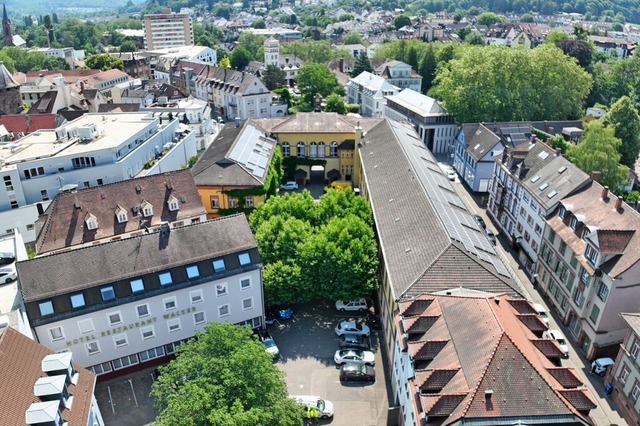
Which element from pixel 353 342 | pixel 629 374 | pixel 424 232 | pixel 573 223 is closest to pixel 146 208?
pixel 353 342

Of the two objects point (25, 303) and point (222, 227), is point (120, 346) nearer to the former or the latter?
point (25, 303)

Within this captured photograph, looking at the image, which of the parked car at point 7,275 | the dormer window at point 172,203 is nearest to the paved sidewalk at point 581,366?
the dormer window at point 172,203

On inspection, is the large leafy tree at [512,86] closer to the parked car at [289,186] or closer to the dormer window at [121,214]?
the parked car at [289,186]

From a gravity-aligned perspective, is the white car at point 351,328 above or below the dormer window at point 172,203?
below

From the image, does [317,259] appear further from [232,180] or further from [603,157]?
[603,157]

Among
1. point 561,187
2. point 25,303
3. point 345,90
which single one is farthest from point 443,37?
point 25,303

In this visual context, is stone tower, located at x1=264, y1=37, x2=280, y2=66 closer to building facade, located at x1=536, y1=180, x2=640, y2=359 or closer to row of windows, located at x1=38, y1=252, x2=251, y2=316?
building facade, located at x1=536, y1=180, x2=640, y2=359
